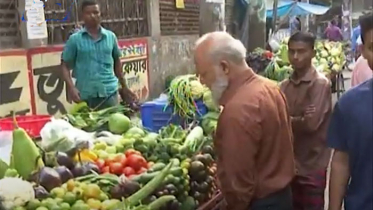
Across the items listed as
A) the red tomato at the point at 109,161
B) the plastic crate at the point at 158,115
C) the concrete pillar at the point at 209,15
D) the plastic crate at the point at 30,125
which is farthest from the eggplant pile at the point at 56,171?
the concrete pillar at the point at 209,15

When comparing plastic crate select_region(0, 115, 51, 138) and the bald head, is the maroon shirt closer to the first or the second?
the bald head

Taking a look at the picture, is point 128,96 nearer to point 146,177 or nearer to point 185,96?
point 185,96

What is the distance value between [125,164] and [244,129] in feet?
3.49

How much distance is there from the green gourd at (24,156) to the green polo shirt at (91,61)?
2.56 metres

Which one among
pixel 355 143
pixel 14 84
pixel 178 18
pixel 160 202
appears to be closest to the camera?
pixel 355 143

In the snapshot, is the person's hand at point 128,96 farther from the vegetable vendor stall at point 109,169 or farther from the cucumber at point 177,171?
the cucumber at point 177,171

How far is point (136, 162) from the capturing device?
12.0 ft

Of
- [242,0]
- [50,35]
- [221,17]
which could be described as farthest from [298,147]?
[242,0]

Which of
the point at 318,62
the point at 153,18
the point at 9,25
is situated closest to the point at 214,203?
the point at 9,25

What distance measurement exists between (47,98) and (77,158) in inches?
190

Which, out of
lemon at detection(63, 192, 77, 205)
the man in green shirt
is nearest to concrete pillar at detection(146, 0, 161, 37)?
the man in green shirt

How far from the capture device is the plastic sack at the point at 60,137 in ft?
12.1

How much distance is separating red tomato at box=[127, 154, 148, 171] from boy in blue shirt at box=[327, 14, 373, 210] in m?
1.26

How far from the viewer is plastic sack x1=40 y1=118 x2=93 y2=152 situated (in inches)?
146
